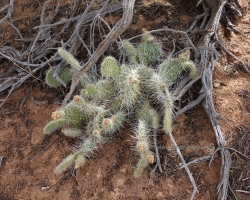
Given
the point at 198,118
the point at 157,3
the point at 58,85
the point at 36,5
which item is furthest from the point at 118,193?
the point at 36,5

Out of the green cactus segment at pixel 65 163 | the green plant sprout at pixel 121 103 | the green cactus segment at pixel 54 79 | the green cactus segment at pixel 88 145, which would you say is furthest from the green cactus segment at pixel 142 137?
the green cactus segment at pixel 54 79

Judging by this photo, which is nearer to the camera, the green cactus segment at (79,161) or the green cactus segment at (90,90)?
the green cactus segment at (79,161)

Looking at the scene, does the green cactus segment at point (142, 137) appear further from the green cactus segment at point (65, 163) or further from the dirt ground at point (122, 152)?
the green cactus segment at point (65, 163)

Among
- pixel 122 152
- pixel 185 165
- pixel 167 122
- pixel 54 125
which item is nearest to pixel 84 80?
pixel 54 125

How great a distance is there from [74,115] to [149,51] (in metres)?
0.83

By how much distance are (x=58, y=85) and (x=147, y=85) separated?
86 cm

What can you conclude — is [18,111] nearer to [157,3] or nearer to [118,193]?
[118,193]

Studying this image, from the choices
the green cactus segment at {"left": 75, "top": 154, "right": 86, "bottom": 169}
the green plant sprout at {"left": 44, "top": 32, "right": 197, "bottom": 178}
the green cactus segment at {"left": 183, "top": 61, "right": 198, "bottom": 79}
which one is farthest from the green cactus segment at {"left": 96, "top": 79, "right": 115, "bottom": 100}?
the green cactus segment at {"left": 183, "top": 61, "right": 198, "bottom": 79}

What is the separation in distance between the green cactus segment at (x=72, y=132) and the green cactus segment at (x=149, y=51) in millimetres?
782

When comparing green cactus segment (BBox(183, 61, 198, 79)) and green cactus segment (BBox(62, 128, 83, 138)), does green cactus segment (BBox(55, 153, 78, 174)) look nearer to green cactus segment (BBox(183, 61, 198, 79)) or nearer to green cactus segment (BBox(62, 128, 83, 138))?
green cactus segment (BBox(62, 128, 83, 138))

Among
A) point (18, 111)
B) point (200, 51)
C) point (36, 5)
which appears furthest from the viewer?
point (36, 5)

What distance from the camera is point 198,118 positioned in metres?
2.61

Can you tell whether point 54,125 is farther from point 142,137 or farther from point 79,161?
point 142,137

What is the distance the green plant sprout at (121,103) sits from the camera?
2379mm
